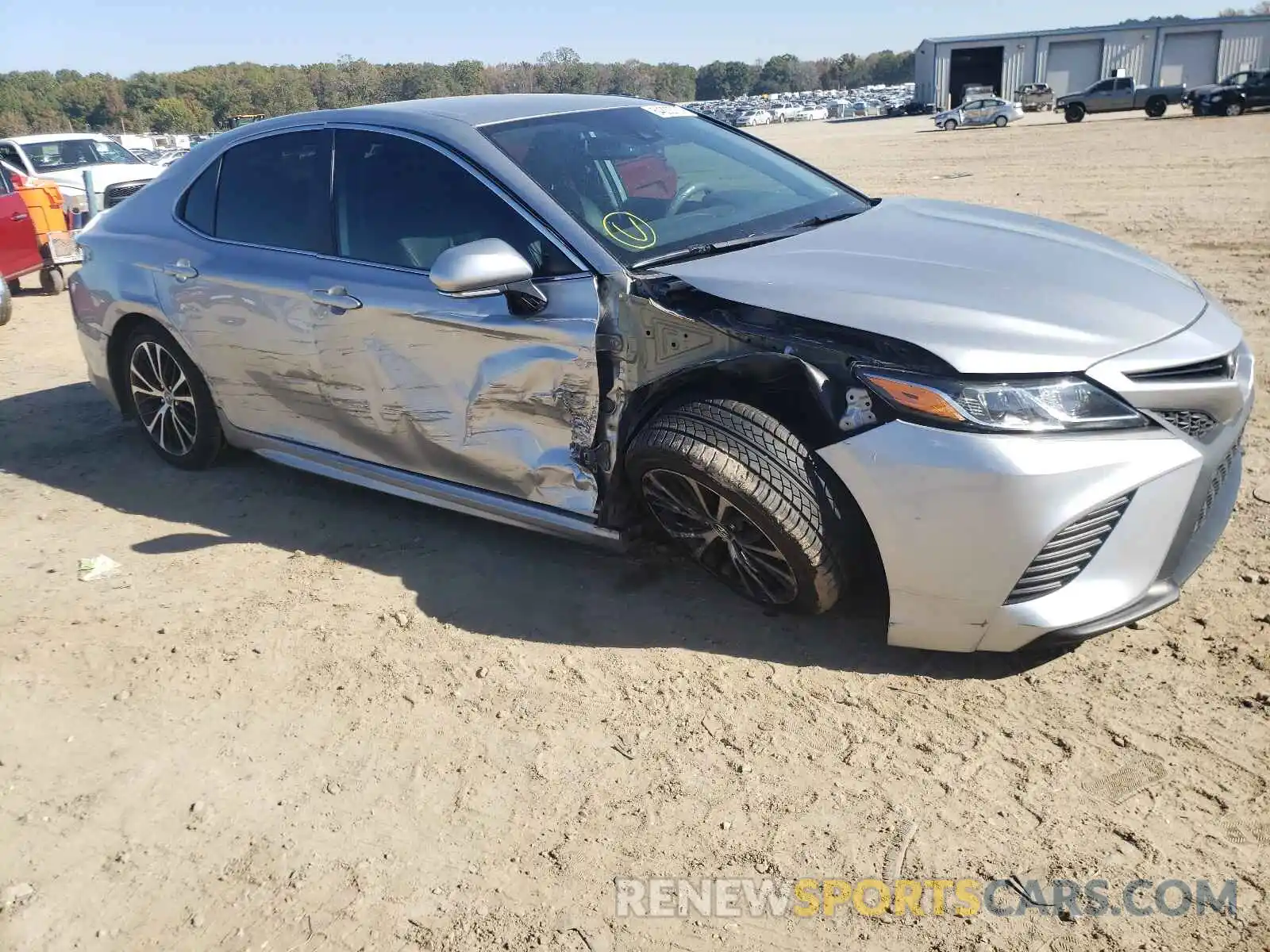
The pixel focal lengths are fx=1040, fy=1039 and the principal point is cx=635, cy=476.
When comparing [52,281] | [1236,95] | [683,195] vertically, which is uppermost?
[683,195]

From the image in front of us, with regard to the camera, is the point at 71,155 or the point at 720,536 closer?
the point at 720,536

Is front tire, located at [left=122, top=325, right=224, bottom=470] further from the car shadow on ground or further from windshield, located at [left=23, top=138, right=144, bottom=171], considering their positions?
windshield, located at [left=23, top=138, right=144, bottom=171]

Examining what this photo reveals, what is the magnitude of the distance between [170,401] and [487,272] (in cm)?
254

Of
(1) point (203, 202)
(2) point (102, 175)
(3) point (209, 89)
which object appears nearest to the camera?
(1) point (203, 202)

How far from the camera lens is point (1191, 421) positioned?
2.82m

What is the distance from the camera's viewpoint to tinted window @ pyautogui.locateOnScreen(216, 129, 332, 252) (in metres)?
4.20

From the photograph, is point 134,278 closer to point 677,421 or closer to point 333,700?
point 333,700

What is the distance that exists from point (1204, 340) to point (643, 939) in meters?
2.22

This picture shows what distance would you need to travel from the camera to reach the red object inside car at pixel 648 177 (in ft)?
12.4

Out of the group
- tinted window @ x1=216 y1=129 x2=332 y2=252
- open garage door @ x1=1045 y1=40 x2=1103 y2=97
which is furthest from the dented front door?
open garage door @ x1=1045 y1=40 x2=1103 y2=97

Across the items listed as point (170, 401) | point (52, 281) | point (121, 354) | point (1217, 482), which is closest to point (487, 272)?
point (1217, 482)

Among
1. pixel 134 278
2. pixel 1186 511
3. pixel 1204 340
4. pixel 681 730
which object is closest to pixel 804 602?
pixel 681 730

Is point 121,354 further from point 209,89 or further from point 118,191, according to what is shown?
point 209,89

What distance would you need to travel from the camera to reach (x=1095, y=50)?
218 feet
